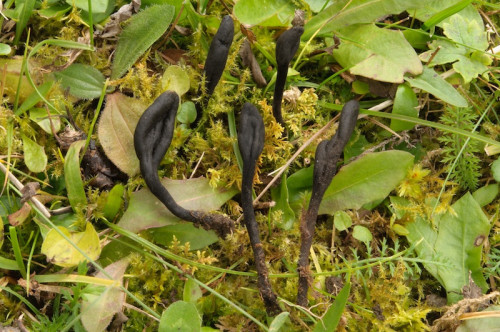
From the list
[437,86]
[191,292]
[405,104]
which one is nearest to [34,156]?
[191,292]

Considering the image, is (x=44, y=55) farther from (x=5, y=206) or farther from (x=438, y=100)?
(x=438, y=100)

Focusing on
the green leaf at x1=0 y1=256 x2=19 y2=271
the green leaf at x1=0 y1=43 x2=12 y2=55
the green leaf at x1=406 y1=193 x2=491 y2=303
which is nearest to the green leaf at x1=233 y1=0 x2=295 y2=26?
the green leaf at x1=0 y1=43 x2=12 y2=55

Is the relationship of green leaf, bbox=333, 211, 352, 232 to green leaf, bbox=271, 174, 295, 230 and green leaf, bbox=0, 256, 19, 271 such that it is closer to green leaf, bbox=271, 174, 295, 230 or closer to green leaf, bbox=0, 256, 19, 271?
green leaf, bbox=271, 174, 295, 230

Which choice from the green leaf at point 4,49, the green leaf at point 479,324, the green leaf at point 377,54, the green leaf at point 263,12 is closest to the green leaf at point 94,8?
the green leaf at point 4,49

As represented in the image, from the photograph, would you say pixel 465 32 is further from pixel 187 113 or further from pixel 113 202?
pixel 113 202

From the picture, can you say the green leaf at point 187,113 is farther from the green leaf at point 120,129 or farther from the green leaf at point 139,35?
the green leaf at point 139,35
